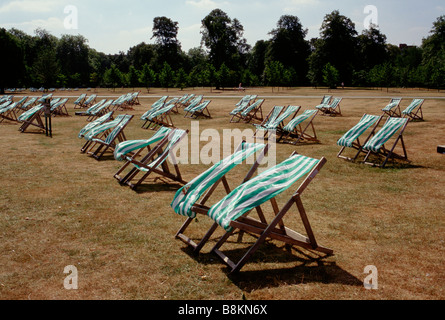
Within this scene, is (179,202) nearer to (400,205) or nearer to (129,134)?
(400,205)

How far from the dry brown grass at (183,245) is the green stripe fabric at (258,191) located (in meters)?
0.61

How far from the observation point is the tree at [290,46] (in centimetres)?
5719

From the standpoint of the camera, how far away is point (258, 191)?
3.78 metres

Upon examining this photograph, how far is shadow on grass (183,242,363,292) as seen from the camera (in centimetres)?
350

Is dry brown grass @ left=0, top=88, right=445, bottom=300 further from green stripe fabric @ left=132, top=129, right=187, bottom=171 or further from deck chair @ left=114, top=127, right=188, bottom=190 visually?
green stripe fabric @ left=132, top=129, right=187, bottom=171

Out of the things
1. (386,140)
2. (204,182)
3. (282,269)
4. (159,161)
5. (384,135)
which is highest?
(384,135)

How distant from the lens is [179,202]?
4.23 m

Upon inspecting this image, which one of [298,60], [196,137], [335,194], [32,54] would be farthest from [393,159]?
[32,54]

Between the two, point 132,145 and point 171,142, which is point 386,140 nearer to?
point 171,142

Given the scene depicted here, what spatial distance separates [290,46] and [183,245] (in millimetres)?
57776

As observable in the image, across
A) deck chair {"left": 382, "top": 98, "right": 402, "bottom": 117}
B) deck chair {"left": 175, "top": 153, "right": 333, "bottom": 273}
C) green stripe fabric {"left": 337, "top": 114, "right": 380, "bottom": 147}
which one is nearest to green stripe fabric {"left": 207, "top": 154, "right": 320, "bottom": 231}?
deck chair {"left": 175, "top": 153, "right": 333, "bottom": 273}

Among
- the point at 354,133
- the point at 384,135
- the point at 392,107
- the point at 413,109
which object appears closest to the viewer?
the point at 384,135

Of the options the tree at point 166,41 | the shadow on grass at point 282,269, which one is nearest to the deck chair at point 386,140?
the shadow on grass at point 282,269

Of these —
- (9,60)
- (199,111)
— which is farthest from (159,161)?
(9,60)
